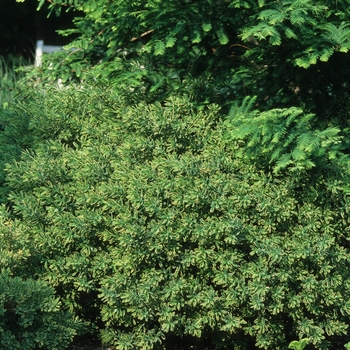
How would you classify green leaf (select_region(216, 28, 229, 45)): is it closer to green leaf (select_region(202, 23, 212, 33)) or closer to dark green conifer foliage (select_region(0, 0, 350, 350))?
dark green conifer foliage (select_region(0, 0, 350, 350))

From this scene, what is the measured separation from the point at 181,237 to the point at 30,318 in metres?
1.26

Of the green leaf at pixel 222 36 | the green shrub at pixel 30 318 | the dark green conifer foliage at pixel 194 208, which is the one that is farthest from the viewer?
the green leaf at pixel 222 36

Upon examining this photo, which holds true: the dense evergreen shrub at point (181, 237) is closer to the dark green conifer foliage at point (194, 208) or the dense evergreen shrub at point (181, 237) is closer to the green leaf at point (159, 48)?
the dark green conifer foliage at point (194, 208)

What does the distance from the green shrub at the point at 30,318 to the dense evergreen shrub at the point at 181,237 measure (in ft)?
1.03

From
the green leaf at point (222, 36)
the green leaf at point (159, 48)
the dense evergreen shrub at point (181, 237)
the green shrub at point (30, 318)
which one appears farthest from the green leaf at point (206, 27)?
the green shrub at point (30, 318)

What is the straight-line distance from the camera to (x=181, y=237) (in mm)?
5559

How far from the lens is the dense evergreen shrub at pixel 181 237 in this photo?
216 inches

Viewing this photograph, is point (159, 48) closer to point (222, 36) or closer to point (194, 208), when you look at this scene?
point (222, 36)

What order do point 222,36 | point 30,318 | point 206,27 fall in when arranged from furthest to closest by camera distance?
A: point 222,36
point 206,27
point 30,318

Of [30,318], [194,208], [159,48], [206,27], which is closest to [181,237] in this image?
[194,208]

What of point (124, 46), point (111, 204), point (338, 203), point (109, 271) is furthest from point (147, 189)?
point (124, 46)

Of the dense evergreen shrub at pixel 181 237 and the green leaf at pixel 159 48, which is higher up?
the green leaf at pixel 159 48

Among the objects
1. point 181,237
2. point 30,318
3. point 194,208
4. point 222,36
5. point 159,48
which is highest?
point 222,36

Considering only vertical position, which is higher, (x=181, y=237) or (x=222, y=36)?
(x=222, y=36)
